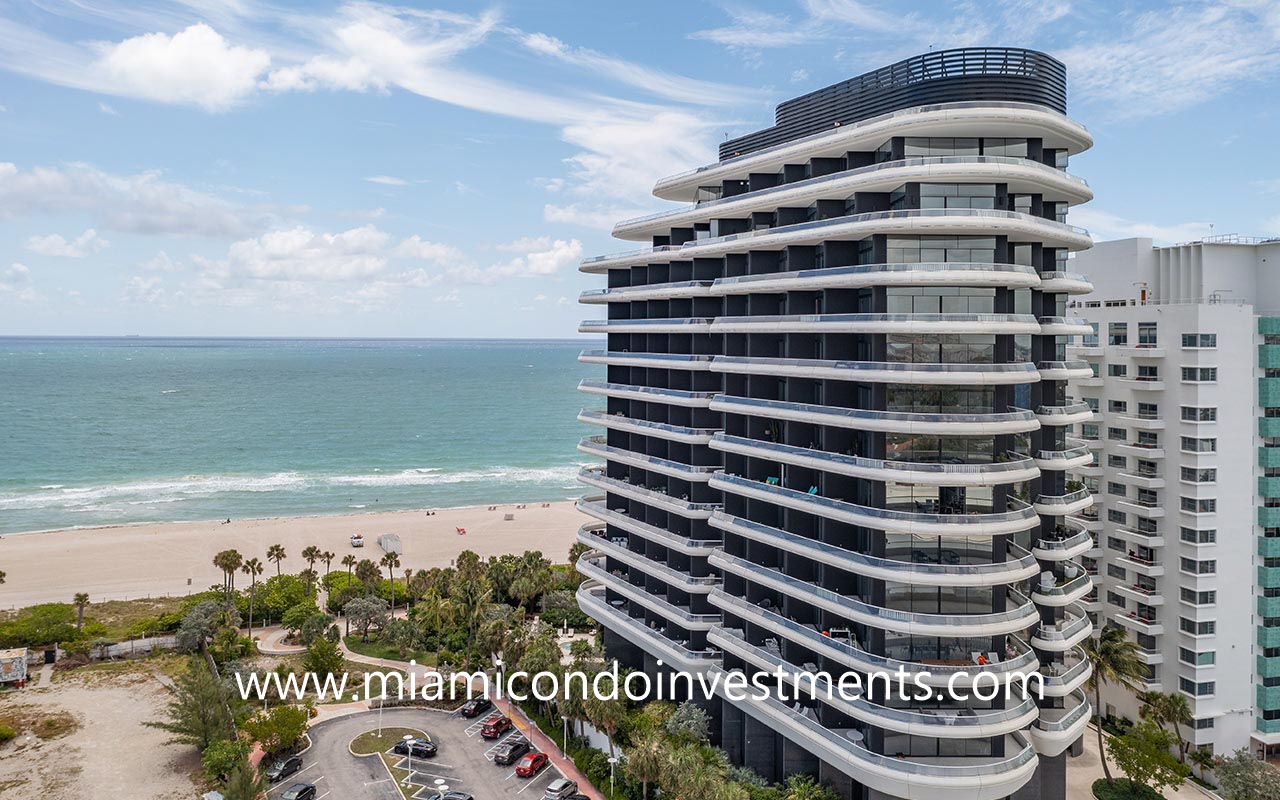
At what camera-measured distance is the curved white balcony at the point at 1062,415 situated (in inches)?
1735

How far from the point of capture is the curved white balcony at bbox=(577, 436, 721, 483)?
172 ft

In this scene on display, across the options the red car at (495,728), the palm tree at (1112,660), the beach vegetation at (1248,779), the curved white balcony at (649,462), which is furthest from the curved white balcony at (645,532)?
the beach vegetation at (1248,779)

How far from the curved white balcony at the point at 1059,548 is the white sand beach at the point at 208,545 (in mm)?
69728

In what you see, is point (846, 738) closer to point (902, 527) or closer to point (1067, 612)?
point (902, 527)

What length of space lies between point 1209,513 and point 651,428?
121 feet

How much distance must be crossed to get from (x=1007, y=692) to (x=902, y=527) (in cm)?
982

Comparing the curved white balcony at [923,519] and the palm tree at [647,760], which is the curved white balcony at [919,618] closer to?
the curved white balcony at [923,519]

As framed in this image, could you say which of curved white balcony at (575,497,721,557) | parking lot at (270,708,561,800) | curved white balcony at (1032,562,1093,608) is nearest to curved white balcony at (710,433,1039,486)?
curved white balcony at (1032,562,1093,608)

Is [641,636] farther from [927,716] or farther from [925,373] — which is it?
[925,373]

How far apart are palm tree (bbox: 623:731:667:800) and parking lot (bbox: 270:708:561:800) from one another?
24.2 ft

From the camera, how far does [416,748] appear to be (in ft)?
170

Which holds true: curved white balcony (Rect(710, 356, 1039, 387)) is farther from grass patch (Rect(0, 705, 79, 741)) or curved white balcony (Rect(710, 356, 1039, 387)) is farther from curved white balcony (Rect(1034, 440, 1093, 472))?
grass patch (Rect(0, 705, 79, 741))

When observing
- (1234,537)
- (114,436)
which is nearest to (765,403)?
(1234,537)

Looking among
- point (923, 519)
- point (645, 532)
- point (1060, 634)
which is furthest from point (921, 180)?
point (645, 532)
